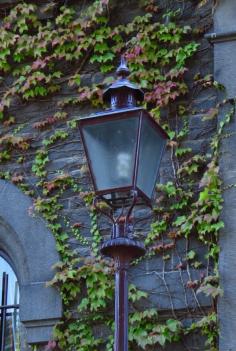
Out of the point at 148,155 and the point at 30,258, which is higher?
the point at 148,155

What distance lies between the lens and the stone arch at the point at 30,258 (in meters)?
6.04

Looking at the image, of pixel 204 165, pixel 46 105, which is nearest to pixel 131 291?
pixel 204 165

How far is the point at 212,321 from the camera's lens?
559 cm

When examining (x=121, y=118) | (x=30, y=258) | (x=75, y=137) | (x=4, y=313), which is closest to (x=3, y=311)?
(x=4, y=313)

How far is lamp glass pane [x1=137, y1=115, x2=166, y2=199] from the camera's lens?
14.3 ft

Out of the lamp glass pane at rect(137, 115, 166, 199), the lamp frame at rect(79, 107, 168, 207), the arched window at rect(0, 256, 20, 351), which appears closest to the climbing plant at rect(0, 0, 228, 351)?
the arched window at rect(0, 256, 20, 351)

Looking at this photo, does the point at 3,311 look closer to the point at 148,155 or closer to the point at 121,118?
the point at 148,155

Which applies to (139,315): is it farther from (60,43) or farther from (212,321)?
(60,43)

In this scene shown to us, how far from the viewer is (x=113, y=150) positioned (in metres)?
4.34

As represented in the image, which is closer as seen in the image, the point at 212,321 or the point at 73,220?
the point at 212,321

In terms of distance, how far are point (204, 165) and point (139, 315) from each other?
1162mm

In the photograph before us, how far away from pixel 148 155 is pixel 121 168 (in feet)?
0.74

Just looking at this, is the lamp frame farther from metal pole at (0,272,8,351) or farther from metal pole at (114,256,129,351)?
metal pole at (0,272,8,351)

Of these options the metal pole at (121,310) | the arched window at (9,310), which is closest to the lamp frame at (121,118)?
the metal pole at (121,310)
